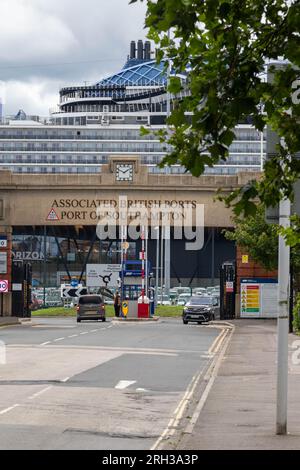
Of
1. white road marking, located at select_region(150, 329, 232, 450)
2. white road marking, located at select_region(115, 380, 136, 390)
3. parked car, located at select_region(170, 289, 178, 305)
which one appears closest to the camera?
white road marking, located at select_region(150, 329, 232, 450)

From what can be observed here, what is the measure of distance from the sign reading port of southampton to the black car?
1345cm

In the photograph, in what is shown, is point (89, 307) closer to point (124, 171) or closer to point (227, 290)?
point (227, 290)

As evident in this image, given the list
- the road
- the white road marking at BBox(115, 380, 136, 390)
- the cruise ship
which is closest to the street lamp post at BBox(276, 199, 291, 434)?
the road

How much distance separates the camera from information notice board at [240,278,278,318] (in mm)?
60531

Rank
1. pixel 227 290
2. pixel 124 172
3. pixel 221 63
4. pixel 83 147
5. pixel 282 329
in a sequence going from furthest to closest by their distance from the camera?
pixel 83 147 → pixel 124 172 → pixel 227 290 → pixel 282 329 → pixel 221 63

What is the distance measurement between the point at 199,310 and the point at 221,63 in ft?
166

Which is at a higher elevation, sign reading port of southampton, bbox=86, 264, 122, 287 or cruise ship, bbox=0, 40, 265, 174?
cruise ship, bbox=0, 40, 265, 174

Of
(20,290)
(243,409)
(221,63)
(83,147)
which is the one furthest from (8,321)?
(83,147)

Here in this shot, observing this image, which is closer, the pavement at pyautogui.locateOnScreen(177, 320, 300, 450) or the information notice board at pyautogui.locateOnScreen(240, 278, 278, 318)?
the pavement at pyautogui.locateOnScreen(177, 320, 300, 450)

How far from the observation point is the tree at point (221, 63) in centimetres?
800

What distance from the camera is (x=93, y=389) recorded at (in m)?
20.5

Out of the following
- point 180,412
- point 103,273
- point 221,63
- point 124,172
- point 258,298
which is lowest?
point 180,412

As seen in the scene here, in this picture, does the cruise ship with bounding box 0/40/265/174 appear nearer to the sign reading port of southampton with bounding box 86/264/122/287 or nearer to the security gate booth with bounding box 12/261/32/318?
the sign reading port of southampton with bounding box 86/264/122/287

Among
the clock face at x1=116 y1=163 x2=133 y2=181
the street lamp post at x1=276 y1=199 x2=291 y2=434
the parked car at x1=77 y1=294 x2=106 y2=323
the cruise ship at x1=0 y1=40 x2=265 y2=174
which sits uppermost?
the cruise ship at x1=0 y1=40 x2=265 y2=174
